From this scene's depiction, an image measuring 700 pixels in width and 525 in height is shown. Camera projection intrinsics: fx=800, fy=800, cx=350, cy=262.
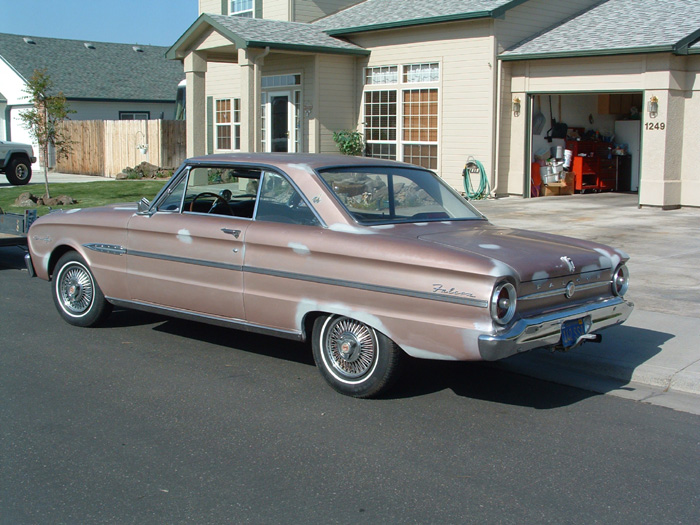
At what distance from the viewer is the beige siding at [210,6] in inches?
971

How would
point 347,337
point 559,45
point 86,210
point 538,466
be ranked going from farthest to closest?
point 559,45 < point 86,210 < point 347,337 < point 538,466

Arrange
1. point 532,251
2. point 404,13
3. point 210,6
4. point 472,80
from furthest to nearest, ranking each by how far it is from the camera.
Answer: point 210,6 → point 404,13 → point 472,80 → point 532,251

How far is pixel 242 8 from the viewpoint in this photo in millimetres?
23969

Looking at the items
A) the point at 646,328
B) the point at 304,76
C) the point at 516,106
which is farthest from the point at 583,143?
the point at 646,328

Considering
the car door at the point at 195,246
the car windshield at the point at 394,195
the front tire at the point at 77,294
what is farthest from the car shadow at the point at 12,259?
the car windshield at the point at 394,195

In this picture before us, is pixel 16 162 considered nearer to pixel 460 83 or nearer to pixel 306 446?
pixel 460 83

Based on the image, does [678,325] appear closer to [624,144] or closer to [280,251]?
[280,251]

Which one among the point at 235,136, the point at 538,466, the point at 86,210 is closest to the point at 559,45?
the point at 235,136

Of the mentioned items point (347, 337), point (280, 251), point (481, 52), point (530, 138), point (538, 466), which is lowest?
point (538, 466)

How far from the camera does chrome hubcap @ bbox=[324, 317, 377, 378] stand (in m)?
5.47

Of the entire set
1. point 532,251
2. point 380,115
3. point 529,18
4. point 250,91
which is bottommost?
point 532,251

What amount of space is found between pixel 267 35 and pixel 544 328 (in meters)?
15.1

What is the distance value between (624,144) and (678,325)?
48.4ft

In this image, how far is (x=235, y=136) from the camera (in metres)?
24.2
